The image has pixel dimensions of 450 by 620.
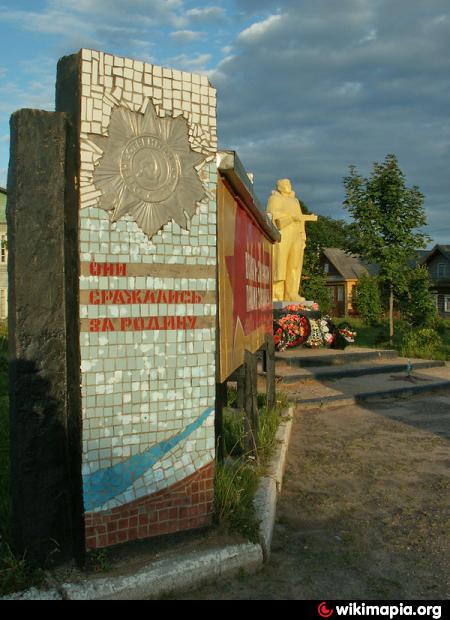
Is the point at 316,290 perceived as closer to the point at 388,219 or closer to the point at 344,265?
the point at 344,265

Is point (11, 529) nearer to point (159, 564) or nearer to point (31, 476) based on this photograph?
point (31, 476)

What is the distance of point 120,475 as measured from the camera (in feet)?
11.0

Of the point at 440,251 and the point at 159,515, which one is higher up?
the point at 440,251

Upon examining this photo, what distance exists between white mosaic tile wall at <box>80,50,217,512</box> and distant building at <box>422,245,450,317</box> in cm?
4529

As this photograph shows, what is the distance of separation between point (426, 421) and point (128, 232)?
6.14 m

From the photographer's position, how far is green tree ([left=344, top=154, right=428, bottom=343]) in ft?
56.6

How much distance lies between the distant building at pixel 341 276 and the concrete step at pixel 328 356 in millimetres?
36892

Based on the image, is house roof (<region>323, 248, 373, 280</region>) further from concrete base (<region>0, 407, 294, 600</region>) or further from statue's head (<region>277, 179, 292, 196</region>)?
concrete base (<region>0, 407, 294, 600</region>)

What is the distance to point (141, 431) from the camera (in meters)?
3.43

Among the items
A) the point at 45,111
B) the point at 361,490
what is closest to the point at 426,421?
the point at 361,490

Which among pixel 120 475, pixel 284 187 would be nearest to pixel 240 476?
pixel 120 475

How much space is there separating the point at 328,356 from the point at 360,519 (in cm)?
805

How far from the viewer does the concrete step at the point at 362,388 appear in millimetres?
9266

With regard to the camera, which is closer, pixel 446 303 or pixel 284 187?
pixel 284 187
